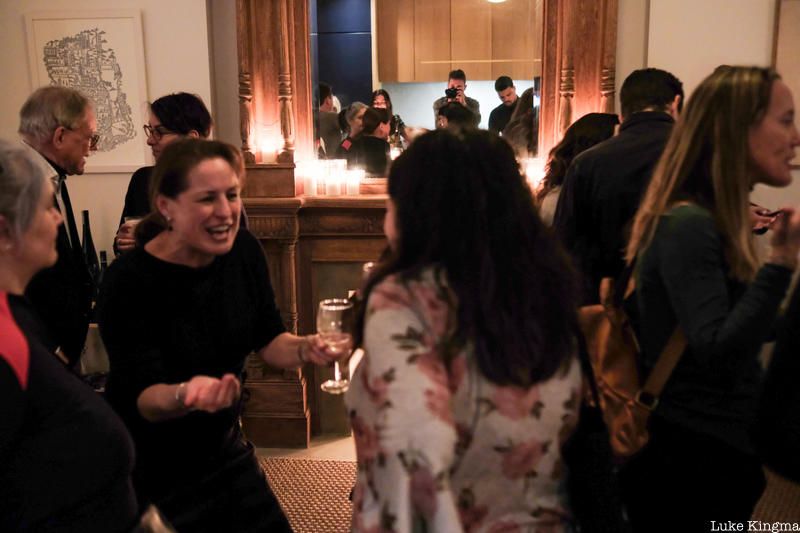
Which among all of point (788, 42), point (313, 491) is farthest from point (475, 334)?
point (788, 42)

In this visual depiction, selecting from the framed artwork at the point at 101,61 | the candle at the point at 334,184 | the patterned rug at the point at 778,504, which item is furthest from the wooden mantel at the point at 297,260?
the patterned rug at the point at 778,504

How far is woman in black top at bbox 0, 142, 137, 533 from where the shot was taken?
3.21 feet

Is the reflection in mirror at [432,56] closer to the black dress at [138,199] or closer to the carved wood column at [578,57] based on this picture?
the carved wood column at [578,57]

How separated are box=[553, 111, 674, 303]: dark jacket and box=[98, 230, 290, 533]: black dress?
113 cm

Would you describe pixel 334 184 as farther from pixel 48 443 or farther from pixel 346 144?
pixel 48 443

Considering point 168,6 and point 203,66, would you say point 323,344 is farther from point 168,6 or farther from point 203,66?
point 168,6

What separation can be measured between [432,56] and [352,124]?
1.80 feet

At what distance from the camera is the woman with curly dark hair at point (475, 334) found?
0.98m

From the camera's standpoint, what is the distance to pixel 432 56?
3.51m

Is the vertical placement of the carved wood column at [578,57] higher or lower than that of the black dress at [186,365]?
higher

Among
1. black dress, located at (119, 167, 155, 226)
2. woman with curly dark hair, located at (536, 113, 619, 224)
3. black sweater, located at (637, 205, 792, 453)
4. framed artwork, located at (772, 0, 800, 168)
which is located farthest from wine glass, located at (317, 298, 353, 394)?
framed artwork, located at (772, 0, 800, 168)

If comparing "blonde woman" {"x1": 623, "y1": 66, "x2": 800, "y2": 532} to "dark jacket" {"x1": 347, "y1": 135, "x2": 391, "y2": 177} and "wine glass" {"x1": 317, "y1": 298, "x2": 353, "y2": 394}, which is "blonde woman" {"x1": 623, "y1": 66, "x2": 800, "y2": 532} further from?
"dark jacket" {"x1": 347, "y1": 135, "x2": 391, "y2": 177}

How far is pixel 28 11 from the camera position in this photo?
3455 mm

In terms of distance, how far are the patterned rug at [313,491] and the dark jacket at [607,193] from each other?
143 centimetres
